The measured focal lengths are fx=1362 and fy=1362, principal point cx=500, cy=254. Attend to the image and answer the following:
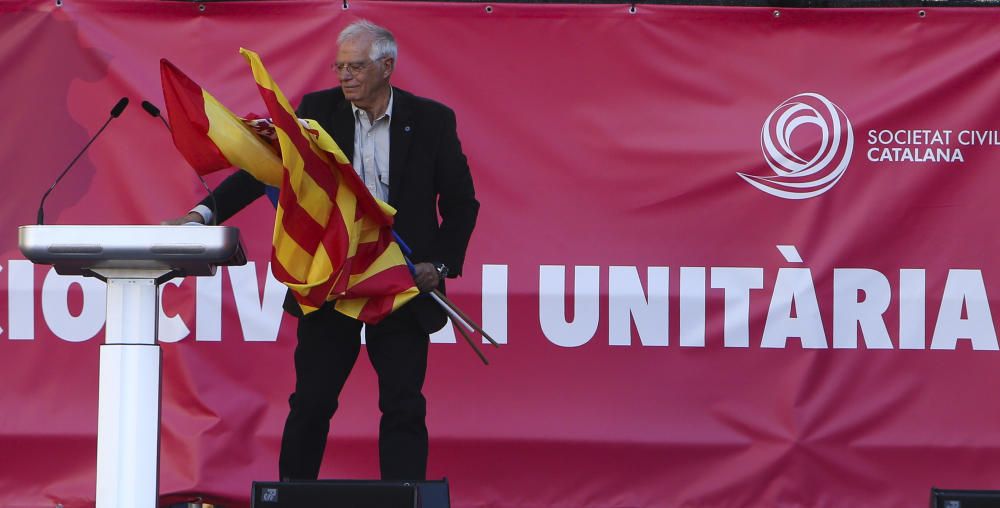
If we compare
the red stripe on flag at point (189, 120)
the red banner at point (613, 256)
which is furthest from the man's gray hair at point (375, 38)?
the red banner at point (613, 256)

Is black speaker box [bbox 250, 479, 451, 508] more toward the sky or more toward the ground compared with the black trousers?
more toward the ground

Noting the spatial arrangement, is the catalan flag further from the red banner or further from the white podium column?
the red banner

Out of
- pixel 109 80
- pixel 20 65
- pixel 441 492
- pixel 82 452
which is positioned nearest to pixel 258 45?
pixel 109 80

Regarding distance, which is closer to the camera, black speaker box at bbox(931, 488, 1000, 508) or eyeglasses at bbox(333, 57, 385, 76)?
black speaker box at bbox(931, 488, 1000, 508)

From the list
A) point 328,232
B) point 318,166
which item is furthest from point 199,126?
point 328,232

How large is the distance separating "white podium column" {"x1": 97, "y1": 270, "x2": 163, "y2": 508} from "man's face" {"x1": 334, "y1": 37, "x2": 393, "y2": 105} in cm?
141

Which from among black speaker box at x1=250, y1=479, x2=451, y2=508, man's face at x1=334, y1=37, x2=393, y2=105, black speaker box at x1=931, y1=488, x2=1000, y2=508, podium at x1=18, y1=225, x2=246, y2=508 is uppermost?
man's face at x1=334, y1=37, x2=393, y2=105

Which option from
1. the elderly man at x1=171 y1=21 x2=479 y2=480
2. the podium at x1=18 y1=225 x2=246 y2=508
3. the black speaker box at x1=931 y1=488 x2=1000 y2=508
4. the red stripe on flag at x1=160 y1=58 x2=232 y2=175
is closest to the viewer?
the podium at x1=18 y1=225 x2=246 y2=508

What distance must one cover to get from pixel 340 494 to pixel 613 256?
202 cm

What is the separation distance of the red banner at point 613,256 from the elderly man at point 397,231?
3.09ft

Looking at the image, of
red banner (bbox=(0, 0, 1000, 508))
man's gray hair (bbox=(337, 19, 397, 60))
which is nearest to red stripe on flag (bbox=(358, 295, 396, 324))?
man's gray hair (bbox=(337, 19, 397, 60))

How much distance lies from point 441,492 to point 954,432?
7.63ft

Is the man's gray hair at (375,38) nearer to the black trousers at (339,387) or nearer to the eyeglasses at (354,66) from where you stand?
the eyeglasses at (354,66)

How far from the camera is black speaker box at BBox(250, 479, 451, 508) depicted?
2939 millimetres
